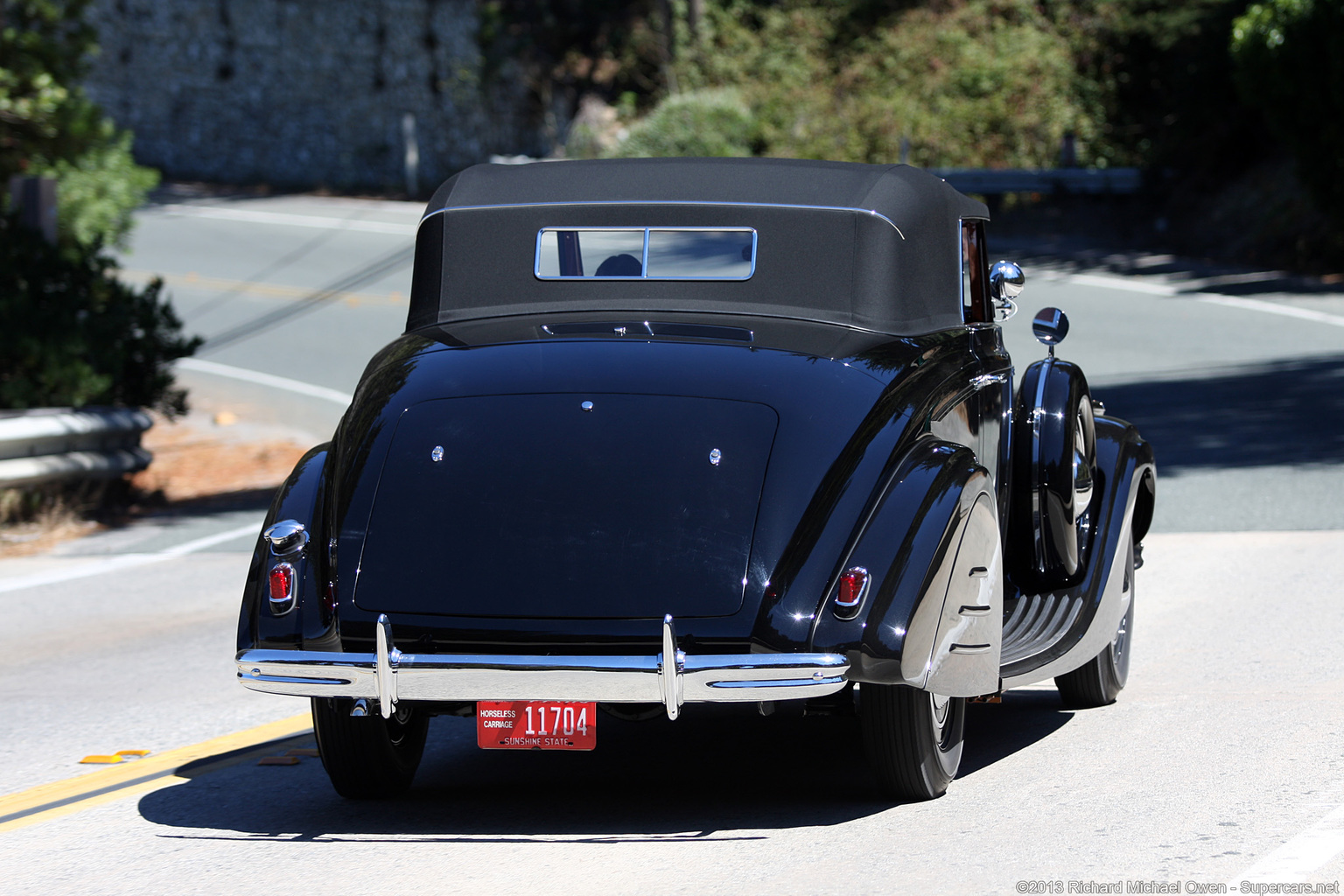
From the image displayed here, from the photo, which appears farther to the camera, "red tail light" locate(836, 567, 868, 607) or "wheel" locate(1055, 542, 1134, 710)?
"wheel" locate(1055, 542, 1134, 710)

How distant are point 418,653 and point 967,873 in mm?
1565

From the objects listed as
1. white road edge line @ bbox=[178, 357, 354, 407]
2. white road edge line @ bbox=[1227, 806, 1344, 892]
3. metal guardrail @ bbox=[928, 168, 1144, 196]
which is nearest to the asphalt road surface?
white road edge line @ bbox=[1227, 806, 1344, 892]

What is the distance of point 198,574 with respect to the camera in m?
9.73

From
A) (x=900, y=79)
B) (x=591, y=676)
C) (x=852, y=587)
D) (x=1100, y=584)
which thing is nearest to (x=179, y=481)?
(x=1100, y=584)

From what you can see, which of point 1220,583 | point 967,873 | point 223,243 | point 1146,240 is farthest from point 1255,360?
point 223,243

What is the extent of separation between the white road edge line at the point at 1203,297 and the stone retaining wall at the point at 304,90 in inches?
753

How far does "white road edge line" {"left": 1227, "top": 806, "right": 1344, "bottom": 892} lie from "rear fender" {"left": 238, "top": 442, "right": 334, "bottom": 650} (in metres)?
2.53

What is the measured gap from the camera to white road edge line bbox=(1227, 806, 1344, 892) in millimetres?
3990

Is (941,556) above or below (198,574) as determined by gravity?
above

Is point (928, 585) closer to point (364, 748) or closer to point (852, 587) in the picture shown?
point (852, 587)

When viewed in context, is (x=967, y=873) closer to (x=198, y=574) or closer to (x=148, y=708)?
(x=148, y=708)

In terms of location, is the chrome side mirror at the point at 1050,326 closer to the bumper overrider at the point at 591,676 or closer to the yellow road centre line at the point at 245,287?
the bumper overrider at the point at 591,676

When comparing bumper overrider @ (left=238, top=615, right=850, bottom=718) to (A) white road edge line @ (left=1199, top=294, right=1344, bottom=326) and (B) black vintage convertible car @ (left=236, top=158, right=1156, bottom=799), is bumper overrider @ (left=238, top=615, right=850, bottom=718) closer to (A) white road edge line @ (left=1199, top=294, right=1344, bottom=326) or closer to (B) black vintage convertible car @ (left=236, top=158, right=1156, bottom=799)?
(B) black vintage convertible car @ (left=236, top=158, right=1156, bottom=799)

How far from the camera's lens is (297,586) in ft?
15.2
